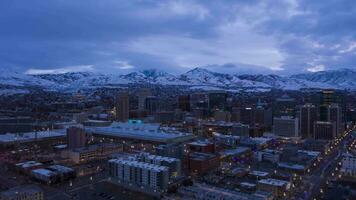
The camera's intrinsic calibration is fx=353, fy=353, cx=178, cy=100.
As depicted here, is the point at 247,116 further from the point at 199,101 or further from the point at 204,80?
the point at 204,80

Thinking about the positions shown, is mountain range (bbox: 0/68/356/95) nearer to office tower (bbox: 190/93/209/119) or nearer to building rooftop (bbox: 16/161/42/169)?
office tower (bbox: 190/93/209/119)

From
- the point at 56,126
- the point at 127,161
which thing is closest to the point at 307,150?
the point at 127,161

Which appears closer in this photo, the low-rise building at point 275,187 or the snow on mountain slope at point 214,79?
the low-rise building at point 275,187

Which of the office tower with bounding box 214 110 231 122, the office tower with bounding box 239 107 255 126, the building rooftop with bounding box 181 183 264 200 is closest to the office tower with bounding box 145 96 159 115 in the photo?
the office tower with bounding box 214 110 231 122

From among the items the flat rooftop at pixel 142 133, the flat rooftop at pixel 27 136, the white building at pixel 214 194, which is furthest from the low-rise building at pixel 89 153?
the white building at pixel 214 194

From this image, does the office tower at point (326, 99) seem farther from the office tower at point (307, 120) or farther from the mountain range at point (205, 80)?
the mountain range at point (205, 80)

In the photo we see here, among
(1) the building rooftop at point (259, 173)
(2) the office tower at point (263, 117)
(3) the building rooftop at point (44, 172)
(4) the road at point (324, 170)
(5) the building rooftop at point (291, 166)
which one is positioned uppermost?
(2) the office tower at point (263, 117)
